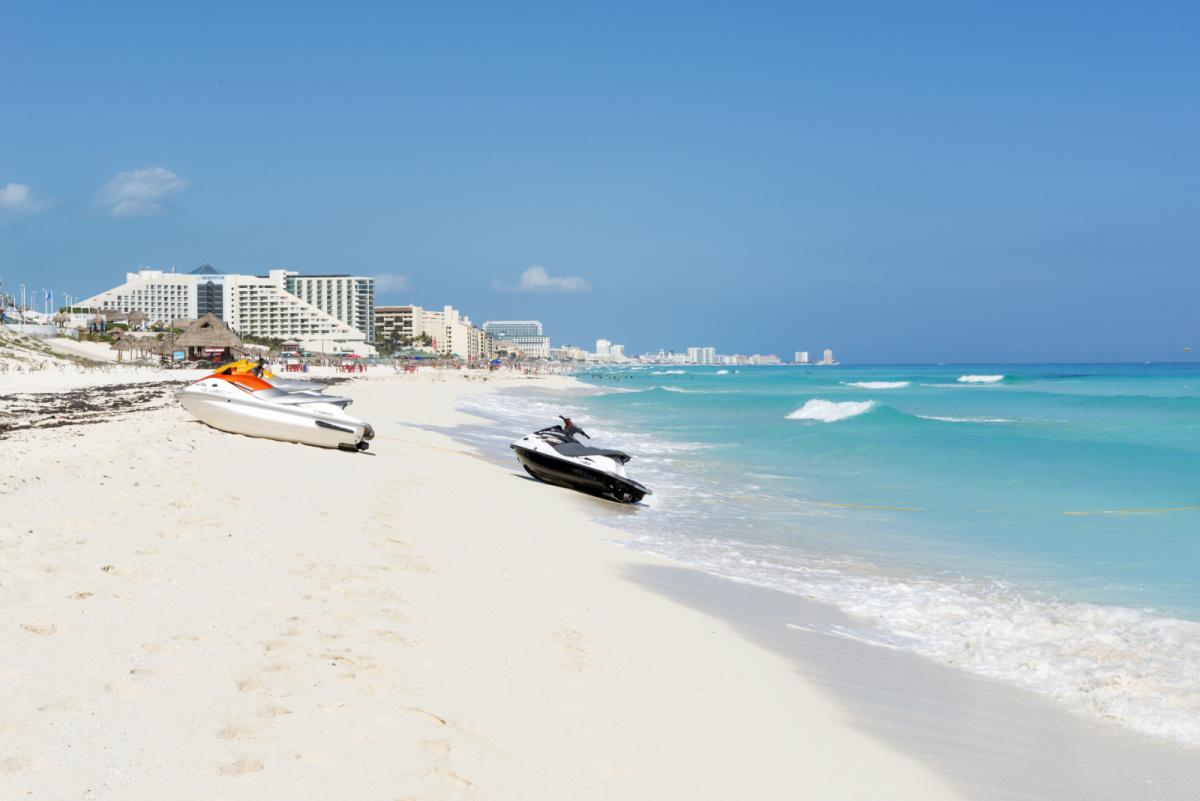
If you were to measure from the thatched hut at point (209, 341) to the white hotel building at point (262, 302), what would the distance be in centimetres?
4652

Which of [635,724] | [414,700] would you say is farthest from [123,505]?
[635,724]

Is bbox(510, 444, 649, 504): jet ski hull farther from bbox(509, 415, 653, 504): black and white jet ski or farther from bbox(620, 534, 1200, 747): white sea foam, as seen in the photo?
bbox(620, 534, 1200, 747): white sea foam

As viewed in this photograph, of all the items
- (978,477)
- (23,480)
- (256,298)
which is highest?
(256,298)

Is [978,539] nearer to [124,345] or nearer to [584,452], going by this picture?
[584,452]

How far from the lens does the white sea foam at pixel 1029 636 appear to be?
5.32 metres

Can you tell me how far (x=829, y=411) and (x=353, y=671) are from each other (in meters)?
34.9

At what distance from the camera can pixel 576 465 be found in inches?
537

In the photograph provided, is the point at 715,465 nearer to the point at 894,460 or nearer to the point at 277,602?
the point at 894,460

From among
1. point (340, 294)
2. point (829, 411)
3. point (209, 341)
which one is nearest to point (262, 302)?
point (340, 294)

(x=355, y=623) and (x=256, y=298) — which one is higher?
(x=256, y=298)

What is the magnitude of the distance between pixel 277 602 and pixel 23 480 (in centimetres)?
409

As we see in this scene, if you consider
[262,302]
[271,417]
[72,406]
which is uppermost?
[262,302]

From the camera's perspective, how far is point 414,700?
3.89 meters

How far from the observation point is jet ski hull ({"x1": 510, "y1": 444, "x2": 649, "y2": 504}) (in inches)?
515
